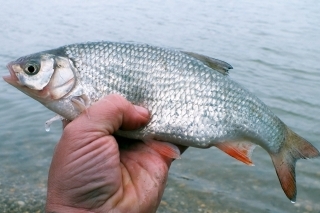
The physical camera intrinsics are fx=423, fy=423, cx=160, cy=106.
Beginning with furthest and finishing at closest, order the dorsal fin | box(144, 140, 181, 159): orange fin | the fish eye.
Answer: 1. the dorsal fin
2. box(144, 140, 181, 159): orange fin
3. the fish eye

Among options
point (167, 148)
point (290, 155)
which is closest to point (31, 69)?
point (167, 148)

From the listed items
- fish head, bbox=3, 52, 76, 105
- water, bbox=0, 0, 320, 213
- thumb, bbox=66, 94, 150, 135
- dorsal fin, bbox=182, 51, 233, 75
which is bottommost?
water, bbox=0, 0, 320, 213

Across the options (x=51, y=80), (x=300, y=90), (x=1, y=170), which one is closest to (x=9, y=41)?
(x=1, y=170)

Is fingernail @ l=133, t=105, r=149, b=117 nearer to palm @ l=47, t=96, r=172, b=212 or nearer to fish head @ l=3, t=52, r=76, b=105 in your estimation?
palm @ l=47, t=96, r=172, b=212

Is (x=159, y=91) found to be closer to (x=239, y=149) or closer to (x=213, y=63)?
(x=213, y=63)

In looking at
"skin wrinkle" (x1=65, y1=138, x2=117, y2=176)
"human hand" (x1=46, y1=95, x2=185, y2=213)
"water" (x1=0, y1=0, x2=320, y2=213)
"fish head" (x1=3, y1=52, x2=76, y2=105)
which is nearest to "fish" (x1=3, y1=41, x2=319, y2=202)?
"fish head" (x1=3, y1=52, x2=76, y2=105)

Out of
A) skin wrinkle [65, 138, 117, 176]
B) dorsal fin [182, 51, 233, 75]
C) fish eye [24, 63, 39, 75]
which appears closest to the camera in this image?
skin wrinkle [65, 138, 117, 176]

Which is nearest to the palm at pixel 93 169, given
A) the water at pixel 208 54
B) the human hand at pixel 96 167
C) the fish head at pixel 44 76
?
the human hand at pixel 96 167
